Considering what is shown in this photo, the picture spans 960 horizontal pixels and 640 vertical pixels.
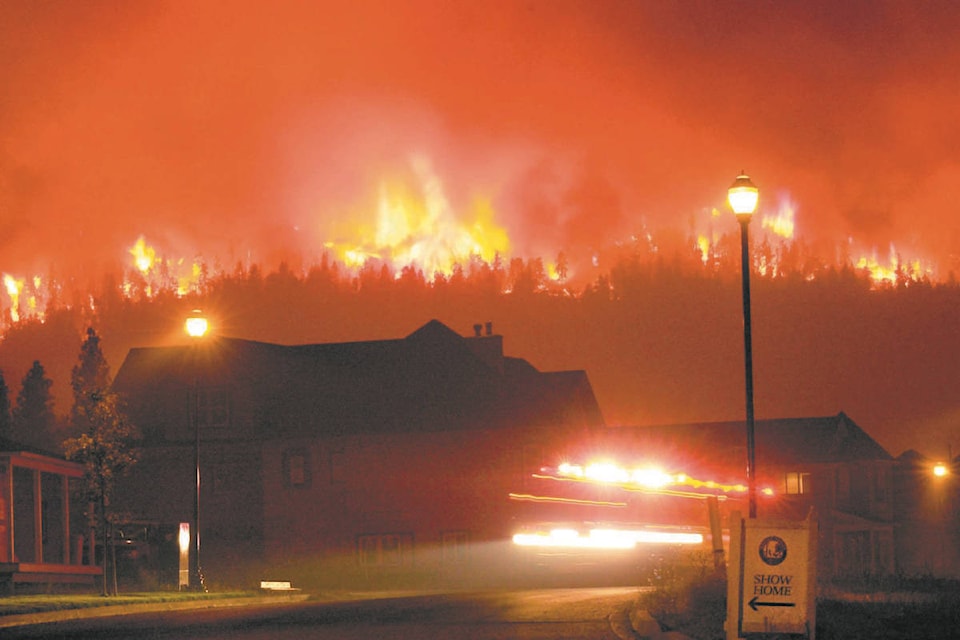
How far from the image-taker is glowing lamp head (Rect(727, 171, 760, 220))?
75.6ft

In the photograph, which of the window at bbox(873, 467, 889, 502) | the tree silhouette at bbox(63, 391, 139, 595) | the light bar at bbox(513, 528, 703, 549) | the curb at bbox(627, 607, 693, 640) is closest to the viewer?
the curb at bbox(627, 607, 693, 640)

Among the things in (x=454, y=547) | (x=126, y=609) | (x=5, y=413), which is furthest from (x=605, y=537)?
(x=5, y=413)

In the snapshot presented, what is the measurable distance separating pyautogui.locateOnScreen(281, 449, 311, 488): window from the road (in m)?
30.6

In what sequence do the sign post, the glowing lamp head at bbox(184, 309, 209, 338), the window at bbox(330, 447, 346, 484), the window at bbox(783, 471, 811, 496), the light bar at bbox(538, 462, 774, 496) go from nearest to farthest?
the sign post
the light bar at bbox(538, 462, 774, 496)
the glowing lamp head at bbox(184, 309, 209, 338)
the window at bbox(330, 447, 346, 484)
the window at bbox(783, 471, 811, 496)

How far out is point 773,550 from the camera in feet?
Answer: 58.5

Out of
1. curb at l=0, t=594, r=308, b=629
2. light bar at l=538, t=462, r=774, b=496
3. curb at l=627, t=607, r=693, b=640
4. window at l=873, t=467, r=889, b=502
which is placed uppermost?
light bar at l=538, t=462, r=774, b=496

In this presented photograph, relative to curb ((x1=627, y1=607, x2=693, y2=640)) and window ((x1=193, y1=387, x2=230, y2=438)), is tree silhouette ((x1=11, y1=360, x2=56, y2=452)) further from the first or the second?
curb ((x1=627, y1=607, x2=693, y2=640))

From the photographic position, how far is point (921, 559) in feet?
284

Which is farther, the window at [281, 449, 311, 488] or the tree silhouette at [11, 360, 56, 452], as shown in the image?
the tree silhouette at [11, 360, 56, 452]

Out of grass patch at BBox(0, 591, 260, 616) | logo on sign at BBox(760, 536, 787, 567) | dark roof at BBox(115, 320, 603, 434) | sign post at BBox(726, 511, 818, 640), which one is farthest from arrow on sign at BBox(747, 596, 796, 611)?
dark roof at BBox(115, 320, 603, 434)

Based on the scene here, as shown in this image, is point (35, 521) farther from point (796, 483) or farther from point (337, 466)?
point (796, 483)

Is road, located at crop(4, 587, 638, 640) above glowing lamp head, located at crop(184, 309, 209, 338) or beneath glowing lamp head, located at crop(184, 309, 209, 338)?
beneath

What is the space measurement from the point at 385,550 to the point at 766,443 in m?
30.5

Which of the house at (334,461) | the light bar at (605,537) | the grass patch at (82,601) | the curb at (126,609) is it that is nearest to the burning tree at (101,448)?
the grass patch at (82,601)
